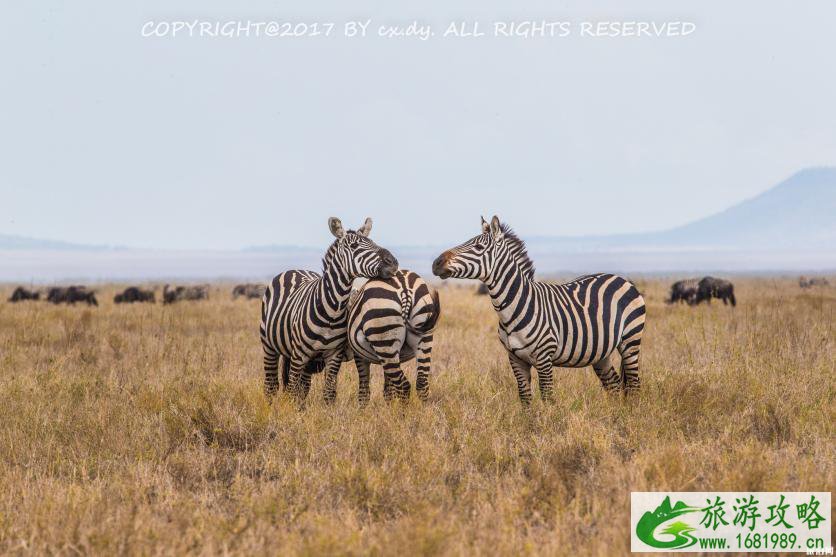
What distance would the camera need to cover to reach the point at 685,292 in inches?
1022

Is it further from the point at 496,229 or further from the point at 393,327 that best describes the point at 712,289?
the point at 393,327

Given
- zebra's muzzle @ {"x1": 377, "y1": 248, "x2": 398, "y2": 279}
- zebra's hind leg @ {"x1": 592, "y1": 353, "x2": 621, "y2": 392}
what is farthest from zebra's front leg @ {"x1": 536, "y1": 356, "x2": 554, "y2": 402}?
zebra's muzzle @ {"x1": 377, "y1": 248, "x2": 398, "y2": 279}

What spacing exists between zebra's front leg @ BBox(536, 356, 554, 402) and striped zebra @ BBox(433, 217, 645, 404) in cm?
1

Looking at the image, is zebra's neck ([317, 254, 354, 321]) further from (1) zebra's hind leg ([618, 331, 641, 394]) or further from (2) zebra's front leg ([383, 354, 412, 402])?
(1) zebra's hind leg ([618, 331, 641, 394])

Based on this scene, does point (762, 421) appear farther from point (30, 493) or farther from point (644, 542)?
point (30, 493)

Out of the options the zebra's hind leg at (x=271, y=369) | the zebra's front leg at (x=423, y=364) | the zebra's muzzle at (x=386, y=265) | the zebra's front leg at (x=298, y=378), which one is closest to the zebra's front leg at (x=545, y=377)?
the zebra's front leg at (x=423, y=364)

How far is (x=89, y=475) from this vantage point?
6.54m

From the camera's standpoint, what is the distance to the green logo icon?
4898 mm

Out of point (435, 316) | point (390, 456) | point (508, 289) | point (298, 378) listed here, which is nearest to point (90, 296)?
point (298, 378)

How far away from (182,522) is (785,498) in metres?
4.25

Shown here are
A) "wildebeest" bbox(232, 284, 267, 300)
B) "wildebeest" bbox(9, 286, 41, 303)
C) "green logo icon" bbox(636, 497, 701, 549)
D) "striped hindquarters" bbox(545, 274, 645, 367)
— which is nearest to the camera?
"green logo icon" bbox(636, 497, 701, 549)

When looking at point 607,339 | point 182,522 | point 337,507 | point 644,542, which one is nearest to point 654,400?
point 607,339

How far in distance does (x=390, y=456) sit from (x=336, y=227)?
283 centimetres

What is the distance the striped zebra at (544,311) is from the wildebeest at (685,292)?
17326 mm
